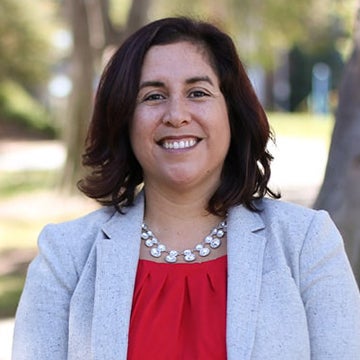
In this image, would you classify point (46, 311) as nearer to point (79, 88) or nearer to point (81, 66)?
point (79, 88)

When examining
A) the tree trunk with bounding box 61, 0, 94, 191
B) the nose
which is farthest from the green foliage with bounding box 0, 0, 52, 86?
the nose

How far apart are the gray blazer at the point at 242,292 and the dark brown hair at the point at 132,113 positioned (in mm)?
96

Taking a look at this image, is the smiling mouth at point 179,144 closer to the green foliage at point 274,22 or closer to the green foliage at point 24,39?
the green foliage at point 274,22

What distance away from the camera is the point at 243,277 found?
258 cm

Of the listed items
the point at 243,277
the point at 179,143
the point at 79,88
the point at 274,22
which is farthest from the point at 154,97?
the point at 274,22

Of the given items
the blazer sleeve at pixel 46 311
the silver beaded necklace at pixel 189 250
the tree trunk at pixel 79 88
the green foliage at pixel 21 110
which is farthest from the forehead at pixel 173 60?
the green foliage at pixel 21 110

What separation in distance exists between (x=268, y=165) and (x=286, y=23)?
30507mm

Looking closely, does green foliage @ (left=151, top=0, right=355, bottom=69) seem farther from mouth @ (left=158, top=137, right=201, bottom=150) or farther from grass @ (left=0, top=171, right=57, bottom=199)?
mouth @ (left=158, top=137, right=201, bottom=150)

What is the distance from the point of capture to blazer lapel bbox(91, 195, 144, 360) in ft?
8.30

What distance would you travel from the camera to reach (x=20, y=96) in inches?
1287

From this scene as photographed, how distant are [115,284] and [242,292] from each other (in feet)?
1.19

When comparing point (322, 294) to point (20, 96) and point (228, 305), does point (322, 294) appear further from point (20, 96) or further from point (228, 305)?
point (20, 96)

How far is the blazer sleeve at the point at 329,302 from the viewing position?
2512 millimetres

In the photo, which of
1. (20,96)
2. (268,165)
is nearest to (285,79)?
(20,96)
